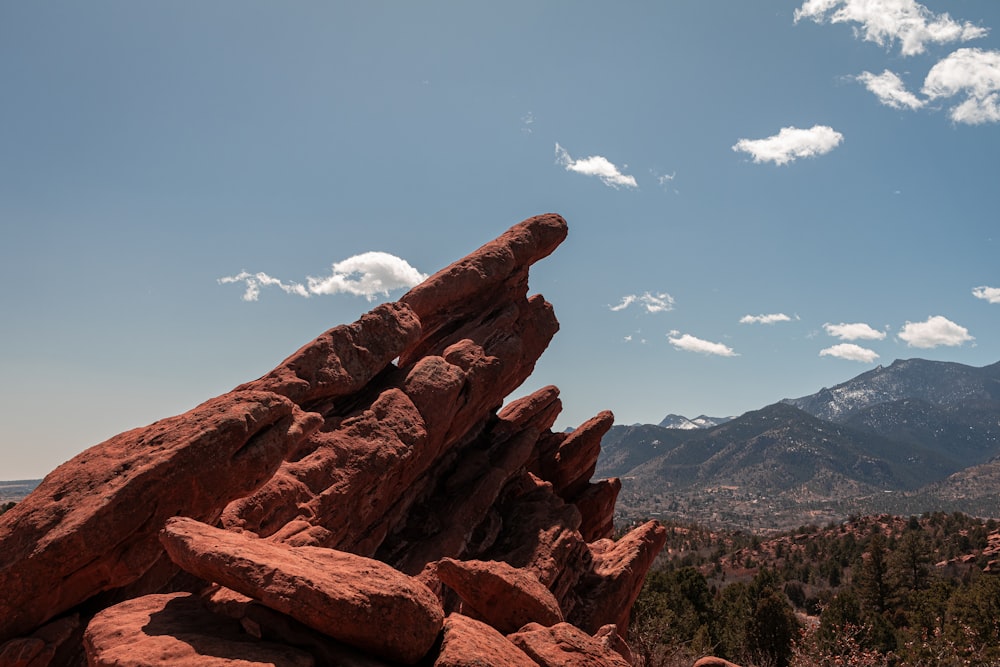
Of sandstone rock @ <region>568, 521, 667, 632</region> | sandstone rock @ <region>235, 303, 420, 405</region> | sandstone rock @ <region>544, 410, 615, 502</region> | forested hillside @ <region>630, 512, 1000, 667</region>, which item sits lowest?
forested hillside @ <region>630, 512, 1000, 667</region>

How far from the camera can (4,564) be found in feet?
47.8

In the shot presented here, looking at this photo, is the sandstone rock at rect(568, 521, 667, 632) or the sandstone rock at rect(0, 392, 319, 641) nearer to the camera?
the sandstone rock at rect(0, 392, 319, 641)

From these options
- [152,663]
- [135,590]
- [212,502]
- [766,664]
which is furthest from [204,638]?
[766,664]

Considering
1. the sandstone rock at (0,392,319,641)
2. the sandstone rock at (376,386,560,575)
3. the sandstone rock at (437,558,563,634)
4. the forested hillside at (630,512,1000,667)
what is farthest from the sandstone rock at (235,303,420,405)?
the forested hillside at (630,512,1000,667)

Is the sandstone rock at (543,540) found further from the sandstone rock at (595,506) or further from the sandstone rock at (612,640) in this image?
the sandstone rock at (612,640)

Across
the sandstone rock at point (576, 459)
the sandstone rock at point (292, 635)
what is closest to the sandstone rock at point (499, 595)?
the sandstone rock at point (292, 635)

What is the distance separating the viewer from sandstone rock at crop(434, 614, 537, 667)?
1222cm

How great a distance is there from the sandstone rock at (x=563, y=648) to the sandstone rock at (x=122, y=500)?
8.87 m

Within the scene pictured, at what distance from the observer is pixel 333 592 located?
12.1m

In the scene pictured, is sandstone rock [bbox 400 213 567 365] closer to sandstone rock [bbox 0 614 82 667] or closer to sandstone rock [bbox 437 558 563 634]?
sandstone rock [bbox 437 558 563 634]

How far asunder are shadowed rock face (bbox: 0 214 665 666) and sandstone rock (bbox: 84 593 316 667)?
0.05 m

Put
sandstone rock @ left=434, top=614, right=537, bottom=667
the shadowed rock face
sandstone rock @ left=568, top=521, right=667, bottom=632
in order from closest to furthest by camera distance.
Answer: sandstone rock @ left=434, top=614, right=537, bottom=667, the shadowed rock face, sandstone rock @ left=568, top=521, right=667, bottom=632

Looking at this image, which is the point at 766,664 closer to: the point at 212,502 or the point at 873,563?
the point at 873,563

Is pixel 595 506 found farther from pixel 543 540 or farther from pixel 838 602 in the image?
pixel 838 602
